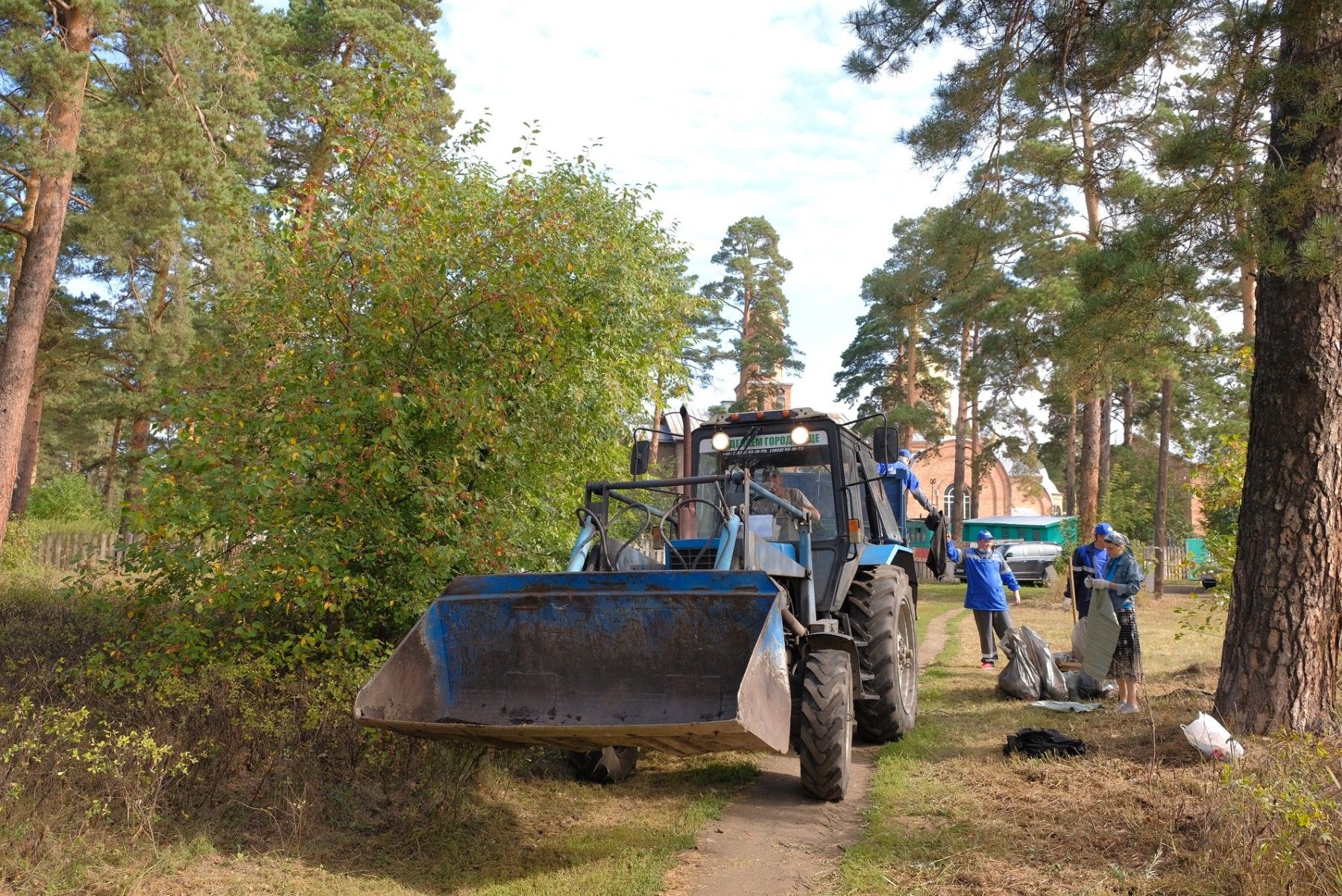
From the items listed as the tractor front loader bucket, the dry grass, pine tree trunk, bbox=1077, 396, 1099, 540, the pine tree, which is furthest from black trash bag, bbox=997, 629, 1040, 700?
pine tree trunk, bbox=1077, 396, 1099, 540

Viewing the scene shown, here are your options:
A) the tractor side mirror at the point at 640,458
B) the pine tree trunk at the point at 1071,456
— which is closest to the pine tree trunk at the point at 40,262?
the tractor side mirror at the point at 640,458

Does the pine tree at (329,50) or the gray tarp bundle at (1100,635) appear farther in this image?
the pine tree at (329,50)

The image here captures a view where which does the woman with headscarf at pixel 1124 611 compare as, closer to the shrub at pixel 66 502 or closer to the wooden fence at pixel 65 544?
the wooden fence at pixel 65 544

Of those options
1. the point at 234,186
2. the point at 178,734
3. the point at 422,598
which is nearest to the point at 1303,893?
the point at 422,598

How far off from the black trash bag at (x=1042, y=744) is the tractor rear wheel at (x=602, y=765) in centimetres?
262

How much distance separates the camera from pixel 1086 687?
8820 millimetres

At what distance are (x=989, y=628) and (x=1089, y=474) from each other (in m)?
11.0

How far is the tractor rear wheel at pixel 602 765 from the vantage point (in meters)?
6.05

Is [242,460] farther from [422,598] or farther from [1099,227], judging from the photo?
[1099,227]

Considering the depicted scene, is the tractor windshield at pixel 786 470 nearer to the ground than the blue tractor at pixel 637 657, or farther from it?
farther from it

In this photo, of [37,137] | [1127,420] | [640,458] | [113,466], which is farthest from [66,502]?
[1127,420]

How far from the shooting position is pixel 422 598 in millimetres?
6488

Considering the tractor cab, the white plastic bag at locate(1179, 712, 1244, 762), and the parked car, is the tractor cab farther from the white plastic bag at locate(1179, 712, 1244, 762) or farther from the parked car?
the parked car

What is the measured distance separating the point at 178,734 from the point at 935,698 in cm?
656
